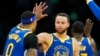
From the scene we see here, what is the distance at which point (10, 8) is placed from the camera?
45.3 feet

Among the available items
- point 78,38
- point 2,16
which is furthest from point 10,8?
point 78,38

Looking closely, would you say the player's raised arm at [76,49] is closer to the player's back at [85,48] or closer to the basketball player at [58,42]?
the basketball player at [58,42]

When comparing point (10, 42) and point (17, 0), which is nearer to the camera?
point (10, 42)

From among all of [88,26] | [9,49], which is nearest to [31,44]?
[9,49]

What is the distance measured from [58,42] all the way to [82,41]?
1.04 metres

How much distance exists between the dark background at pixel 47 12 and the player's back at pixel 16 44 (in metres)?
5.17

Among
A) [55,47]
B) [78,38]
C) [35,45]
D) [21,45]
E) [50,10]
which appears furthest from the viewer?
[50,10]

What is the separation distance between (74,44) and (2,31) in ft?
16.6

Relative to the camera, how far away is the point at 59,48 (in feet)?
29.0

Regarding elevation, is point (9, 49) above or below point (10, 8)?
below

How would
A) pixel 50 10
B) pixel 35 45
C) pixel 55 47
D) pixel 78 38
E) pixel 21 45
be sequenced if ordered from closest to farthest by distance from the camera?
pixel 35 45
pixel 21 45
pixel 55 47
pixel 78 38
pixel 50 10

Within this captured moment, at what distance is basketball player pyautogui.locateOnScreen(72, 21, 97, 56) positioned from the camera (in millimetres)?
9555

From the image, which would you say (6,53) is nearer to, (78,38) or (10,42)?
(10,42)

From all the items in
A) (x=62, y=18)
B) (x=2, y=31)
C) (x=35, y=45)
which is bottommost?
(x=35, y=45)
